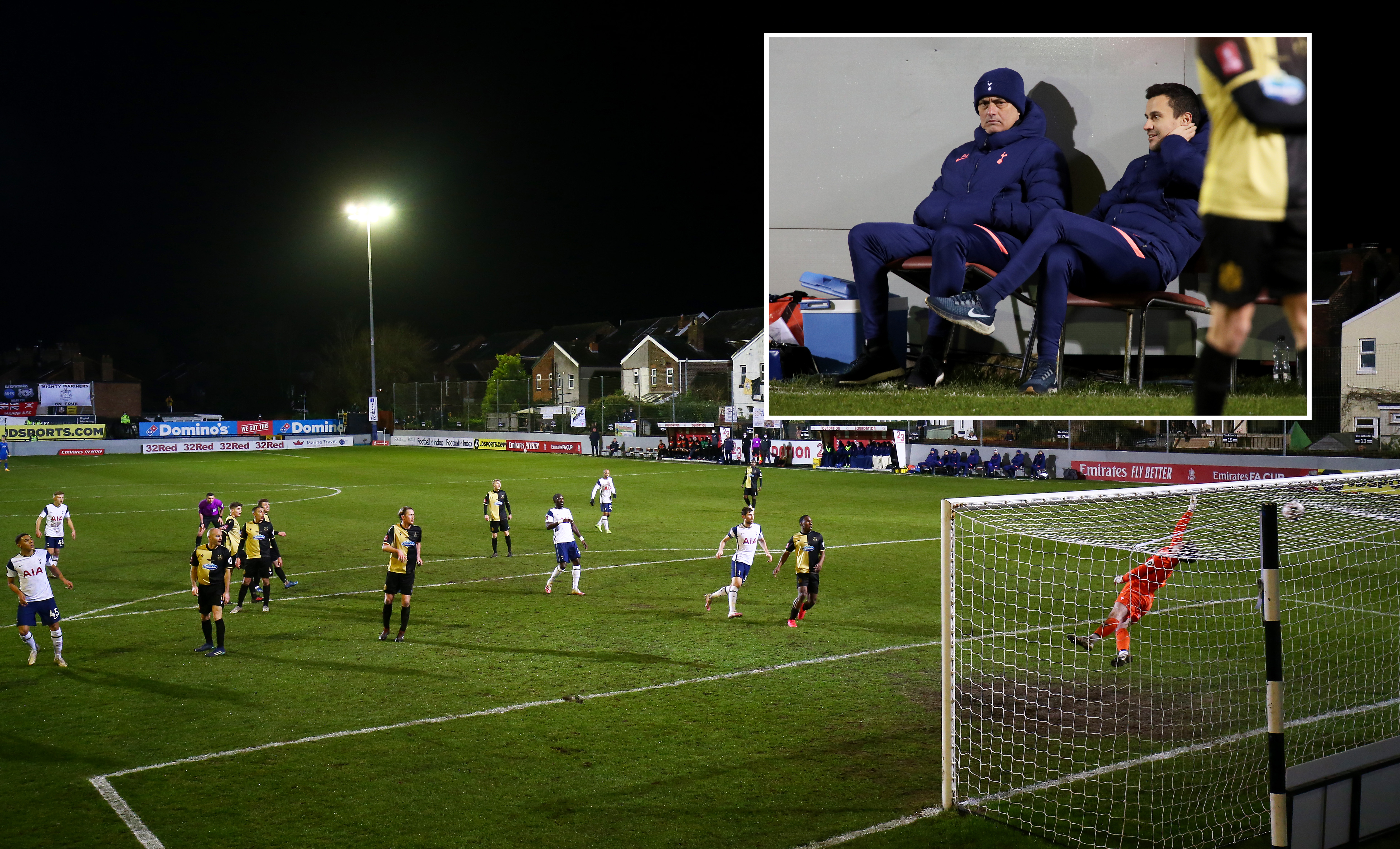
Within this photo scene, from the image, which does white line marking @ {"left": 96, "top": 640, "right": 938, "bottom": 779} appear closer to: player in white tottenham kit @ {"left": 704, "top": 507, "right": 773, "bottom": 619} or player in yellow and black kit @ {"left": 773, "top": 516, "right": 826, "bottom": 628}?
player in yellow and black kit @ {"left": 773, "top": 516, "right": 826, "bottom": 628}

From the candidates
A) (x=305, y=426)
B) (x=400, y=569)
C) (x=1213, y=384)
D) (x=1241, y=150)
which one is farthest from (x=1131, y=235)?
(x=305, y=426)

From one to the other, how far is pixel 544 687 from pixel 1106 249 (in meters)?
8.10

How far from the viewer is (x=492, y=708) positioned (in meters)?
10.6

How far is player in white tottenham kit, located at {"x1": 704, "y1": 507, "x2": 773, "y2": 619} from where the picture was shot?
1495 centimetres

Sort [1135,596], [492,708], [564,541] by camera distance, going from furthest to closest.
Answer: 1. [564,541]
2. [1135,596]
3. [492,708]

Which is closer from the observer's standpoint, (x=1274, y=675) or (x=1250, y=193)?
(x=1274, y=675)

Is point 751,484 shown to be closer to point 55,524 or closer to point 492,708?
point 55,524

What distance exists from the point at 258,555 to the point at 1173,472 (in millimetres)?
28567

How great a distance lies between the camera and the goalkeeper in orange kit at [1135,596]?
38.4 ft

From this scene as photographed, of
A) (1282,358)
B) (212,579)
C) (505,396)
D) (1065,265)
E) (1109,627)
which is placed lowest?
(1109,627)

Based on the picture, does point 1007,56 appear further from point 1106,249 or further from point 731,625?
point 731,625

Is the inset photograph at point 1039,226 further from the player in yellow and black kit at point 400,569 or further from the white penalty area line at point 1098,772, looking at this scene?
the player in yellow and black kit at point 400,569

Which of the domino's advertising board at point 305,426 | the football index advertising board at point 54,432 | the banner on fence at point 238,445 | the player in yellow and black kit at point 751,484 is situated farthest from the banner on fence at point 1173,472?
the football index advertising board at point 54,432

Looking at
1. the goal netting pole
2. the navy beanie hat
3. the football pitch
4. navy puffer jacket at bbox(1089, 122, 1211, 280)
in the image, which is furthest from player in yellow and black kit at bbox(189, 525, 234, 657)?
the goal netting pole
